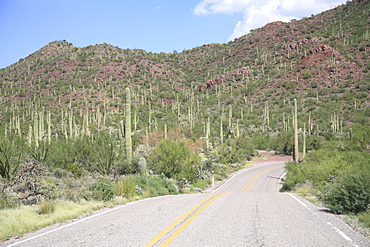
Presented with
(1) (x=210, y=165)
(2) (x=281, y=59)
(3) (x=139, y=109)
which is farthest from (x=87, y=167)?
(2) (x=281, y=59)

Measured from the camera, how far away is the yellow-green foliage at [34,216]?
6.44 meters

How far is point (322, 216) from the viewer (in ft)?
25.9

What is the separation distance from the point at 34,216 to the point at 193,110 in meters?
62.3

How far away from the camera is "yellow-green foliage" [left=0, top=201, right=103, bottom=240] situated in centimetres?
644

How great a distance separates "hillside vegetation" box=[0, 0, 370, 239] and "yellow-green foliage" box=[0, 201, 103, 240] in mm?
833

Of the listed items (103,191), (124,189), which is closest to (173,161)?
(124,189)

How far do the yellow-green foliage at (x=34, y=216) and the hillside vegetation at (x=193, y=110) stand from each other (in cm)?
83

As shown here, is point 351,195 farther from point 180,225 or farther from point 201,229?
point 180,225

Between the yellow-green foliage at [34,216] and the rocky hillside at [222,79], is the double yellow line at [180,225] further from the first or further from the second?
the rocky hillside at [222,79]

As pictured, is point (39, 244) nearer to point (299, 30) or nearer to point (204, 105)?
point (204, 105)

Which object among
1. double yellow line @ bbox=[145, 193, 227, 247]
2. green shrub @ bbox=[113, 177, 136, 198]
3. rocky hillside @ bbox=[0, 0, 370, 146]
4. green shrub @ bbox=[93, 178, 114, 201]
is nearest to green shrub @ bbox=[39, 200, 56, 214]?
green shrub @ bbox=[93, 178, 114, 201]

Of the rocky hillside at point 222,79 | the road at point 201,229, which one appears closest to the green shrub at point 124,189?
the road at point 201,229

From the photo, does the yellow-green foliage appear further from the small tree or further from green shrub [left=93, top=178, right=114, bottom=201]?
the small tree

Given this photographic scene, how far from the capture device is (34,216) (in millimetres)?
7766
